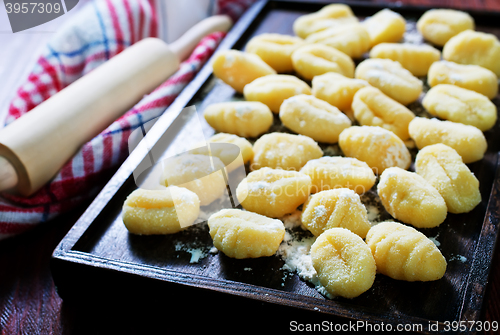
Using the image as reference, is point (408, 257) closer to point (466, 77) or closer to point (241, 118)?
point (241, 118)

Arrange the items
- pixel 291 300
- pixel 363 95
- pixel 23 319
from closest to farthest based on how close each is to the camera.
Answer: pixel 291 300 < pixel 23 319 < pixel 363 95

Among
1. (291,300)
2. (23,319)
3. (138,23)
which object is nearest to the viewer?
(291,300)

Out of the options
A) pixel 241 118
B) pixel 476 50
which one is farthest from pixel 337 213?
pixel 476 50

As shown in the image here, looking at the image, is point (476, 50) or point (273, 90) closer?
point (273, 90)

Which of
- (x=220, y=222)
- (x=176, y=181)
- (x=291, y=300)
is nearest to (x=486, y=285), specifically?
(x=291, y=300)

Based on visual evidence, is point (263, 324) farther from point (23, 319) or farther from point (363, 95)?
point (363, 95)

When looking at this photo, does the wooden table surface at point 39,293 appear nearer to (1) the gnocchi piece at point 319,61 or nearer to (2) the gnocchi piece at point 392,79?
(2) the gnocchi piece at point 392,79

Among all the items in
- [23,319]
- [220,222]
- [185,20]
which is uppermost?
[185,20]
